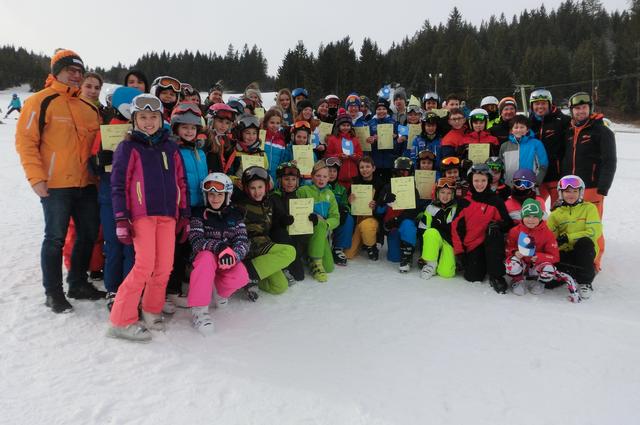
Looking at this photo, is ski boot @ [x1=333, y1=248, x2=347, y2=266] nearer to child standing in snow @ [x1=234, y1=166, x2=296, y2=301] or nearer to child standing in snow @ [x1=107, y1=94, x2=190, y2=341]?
child standing in snow @ [x1=234, y1=166, x2=296, y2=301]

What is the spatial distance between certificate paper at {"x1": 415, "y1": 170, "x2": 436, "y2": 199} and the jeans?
4147 mm

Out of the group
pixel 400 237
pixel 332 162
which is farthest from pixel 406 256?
pixel 332 162

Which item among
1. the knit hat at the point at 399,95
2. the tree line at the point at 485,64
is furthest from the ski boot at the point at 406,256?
the tree line at the point at 485,64

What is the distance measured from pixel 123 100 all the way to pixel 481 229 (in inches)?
167

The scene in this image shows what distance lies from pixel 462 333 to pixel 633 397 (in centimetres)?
125

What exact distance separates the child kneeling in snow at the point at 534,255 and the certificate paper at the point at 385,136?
241 centimetres

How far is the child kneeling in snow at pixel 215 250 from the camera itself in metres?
3.55

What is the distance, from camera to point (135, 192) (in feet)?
10.5

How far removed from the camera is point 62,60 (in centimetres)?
360

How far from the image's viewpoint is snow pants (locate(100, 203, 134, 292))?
3.62 metres

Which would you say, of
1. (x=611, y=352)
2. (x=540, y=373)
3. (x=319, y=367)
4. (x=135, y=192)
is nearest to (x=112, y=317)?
(x=135, y=192)

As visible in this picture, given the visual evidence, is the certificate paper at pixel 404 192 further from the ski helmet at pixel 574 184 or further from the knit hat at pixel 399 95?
the knit hat at pixel 399 95

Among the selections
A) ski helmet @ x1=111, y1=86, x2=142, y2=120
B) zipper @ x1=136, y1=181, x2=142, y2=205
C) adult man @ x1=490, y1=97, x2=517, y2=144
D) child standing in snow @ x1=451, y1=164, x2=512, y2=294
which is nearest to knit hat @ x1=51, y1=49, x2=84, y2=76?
ski helmet @ x1=111, y1=86, x2=142, y2=120

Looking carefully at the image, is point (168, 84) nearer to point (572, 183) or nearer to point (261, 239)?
point (261, 239)
